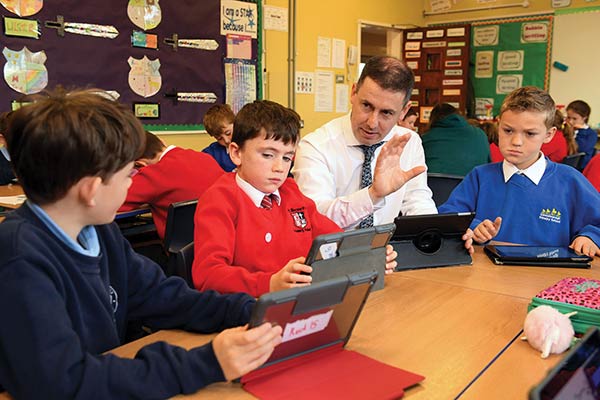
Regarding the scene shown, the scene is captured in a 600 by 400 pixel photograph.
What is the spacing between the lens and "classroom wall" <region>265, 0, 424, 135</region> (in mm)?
5605

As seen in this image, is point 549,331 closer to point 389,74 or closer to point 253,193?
point 253,193

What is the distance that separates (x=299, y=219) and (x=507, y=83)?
6190 mm

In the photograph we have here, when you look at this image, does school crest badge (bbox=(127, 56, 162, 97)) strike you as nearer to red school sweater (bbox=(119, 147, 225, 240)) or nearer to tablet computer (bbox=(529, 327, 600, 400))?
red school sweater (bbox=(119, 147, 225, 240))

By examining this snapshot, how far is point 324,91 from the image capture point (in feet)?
20.3

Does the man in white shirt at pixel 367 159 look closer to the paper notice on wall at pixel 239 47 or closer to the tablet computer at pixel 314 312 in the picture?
the tablet computer at pixel 314 312

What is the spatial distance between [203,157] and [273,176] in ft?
4.57

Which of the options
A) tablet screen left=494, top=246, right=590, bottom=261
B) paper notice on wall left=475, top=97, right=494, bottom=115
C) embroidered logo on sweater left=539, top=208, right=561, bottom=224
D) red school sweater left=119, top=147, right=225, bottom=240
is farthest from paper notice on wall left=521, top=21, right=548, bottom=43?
tablet screen left=494, top=246, right=590, bottom=261

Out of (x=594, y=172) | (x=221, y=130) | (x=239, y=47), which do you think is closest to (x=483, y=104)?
(x=239, y=47)

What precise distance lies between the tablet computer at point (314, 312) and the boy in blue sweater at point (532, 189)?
47.0 inches

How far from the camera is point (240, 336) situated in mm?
877

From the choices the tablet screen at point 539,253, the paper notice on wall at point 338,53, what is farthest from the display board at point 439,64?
the tablet screen at point 539,253

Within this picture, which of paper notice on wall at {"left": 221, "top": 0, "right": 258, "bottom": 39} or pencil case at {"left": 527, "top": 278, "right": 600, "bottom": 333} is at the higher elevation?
paper notice on wall at {"left": 221, "top": 0, "right": 258, "bottom": 39}

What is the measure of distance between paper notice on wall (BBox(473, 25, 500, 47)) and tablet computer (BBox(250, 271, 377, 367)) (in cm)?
688

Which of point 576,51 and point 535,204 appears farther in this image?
point 576,51
